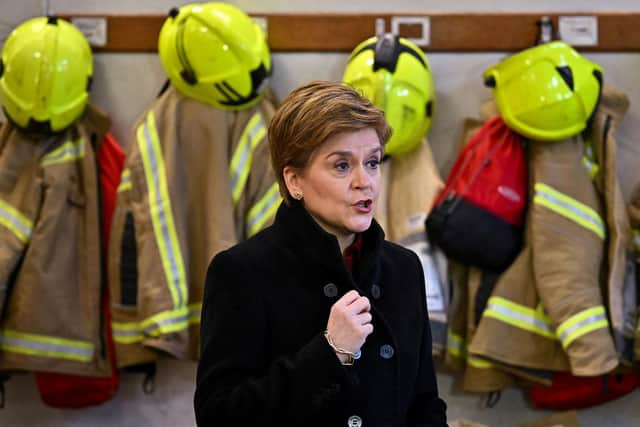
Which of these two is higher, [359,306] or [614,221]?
[359,306]

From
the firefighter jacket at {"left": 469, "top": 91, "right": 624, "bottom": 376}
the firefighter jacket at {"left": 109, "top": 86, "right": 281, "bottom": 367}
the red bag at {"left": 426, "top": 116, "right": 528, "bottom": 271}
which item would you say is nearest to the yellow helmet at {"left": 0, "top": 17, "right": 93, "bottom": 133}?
the firefighter jacket at {"left": 109, "top": 86, "right": 281, "bottom": 367}

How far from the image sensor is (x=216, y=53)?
2648mm

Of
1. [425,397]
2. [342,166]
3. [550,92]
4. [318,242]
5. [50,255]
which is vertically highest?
[342,166]

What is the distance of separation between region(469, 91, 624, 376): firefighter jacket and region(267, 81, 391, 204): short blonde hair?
136cm

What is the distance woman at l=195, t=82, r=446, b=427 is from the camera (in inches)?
49.8

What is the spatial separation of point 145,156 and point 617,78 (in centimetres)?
156

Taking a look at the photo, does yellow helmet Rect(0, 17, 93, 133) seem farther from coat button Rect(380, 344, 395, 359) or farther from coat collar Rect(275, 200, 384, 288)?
coat button Rect(380, 344, 395, 359)

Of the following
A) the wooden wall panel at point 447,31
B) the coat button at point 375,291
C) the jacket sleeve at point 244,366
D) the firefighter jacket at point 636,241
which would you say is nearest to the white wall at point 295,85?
the wooden wall panel at point 447,31

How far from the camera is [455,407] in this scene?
2.88 m

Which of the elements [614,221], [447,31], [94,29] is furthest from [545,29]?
[94,29]

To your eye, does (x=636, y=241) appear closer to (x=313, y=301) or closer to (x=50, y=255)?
(x=313, y=301)

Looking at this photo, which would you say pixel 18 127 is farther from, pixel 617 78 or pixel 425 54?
pixel 617 78

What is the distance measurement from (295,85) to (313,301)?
5.65 ft

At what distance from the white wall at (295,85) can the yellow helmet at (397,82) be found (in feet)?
0.71
